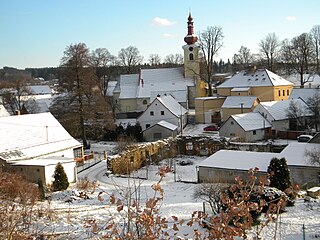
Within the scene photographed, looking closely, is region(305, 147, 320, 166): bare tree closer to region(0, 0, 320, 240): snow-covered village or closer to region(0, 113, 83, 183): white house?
region(0, 0, 320, 240): snow-covered village

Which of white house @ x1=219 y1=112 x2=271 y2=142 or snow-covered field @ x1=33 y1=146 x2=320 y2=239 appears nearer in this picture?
snow-covered field @ x1=33 y1=146 x2=320 y2=239

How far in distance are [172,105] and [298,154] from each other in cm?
2148

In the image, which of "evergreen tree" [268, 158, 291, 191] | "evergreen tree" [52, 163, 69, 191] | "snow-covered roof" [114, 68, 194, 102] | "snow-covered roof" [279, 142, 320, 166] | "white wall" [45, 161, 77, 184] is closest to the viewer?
"evergreen tree" [268, 158, 291, 191]

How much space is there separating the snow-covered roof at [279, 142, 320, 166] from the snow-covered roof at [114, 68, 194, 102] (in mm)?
26140

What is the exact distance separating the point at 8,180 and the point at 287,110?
26.7 m

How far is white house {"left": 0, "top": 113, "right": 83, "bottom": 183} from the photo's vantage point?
22422 mm

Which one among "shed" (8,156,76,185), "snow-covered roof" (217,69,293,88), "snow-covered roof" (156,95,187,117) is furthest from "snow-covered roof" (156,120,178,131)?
"shed" (8,156,76,185)

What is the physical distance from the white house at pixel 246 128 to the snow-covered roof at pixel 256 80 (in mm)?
10680

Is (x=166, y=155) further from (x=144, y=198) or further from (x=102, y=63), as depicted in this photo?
(x=102, y=63)

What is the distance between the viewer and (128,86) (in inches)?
2023

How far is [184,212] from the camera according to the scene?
52.5 ft

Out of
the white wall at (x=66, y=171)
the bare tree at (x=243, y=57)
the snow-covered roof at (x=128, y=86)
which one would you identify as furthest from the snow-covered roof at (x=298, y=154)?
the bare tree at (x=243, y=57)

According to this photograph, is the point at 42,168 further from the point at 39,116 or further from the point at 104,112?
the point at 104,112

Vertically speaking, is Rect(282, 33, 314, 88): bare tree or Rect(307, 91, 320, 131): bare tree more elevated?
Rect(282, 33, 314, 88): bare tree
